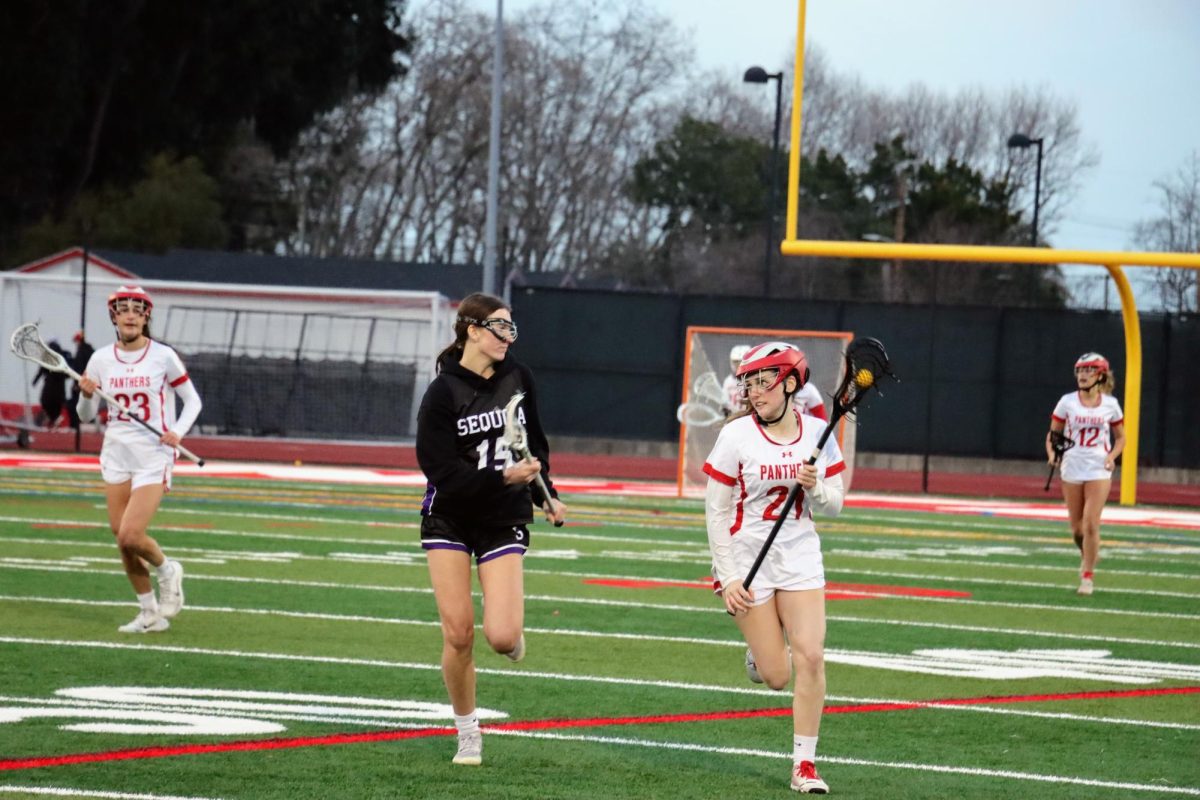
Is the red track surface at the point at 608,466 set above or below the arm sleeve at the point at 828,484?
below

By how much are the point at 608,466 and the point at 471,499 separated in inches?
1020

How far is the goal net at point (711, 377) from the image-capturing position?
1024 inches

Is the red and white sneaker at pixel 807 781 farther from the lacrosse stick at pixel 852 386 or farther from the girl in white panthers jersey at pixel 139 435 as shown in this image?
the girl in white panthers jersey at pixel 139 435

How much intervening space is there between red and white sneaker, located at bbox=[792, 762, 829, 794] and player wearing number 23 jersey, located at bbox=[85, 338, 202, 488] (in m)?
5.89

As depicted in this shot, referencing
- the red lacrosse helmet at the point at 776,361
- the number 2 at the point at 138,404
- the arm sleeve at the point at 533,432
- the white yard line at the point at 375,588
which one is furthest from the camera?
the white yard line at the point at 375,588

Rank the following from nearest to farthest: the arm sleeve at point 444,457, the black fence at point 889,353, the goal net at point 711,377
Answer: the arm sleeve at point 444,457 → the goal net at point 711,377 → the black fence at point 889,353

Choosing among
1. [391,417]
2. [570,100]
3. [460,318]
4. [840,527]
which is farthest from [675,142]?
[460,318]

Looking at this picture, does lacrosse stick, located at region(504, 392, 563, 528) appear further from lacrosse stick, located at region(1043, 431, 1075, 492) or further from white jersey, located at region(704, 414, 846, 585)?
lacrosse stick, located at region(1043, 431, 1075, 492)

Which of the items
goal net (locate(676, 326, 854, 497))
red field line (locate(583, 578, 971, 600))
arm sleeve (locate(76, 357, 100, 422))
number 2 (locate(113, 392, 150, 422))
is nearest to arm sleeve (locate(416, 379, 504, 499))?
number 2 (locate(113, 392, 150, 422))

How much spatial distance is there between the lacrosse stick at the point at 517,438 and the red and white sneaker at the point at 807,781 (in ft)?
4.51

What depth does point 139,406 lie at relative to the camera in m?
12.3

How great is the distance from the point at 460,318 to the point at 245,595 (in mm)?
6635

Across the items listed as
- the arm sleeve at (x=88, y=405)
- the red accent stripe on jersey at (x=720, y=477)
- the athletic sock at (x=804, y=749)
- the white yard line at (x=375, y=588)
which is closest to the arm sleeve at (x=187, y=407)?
the arm sleeve at (x=88, y=405)

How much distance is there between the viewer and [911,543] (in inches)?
800
